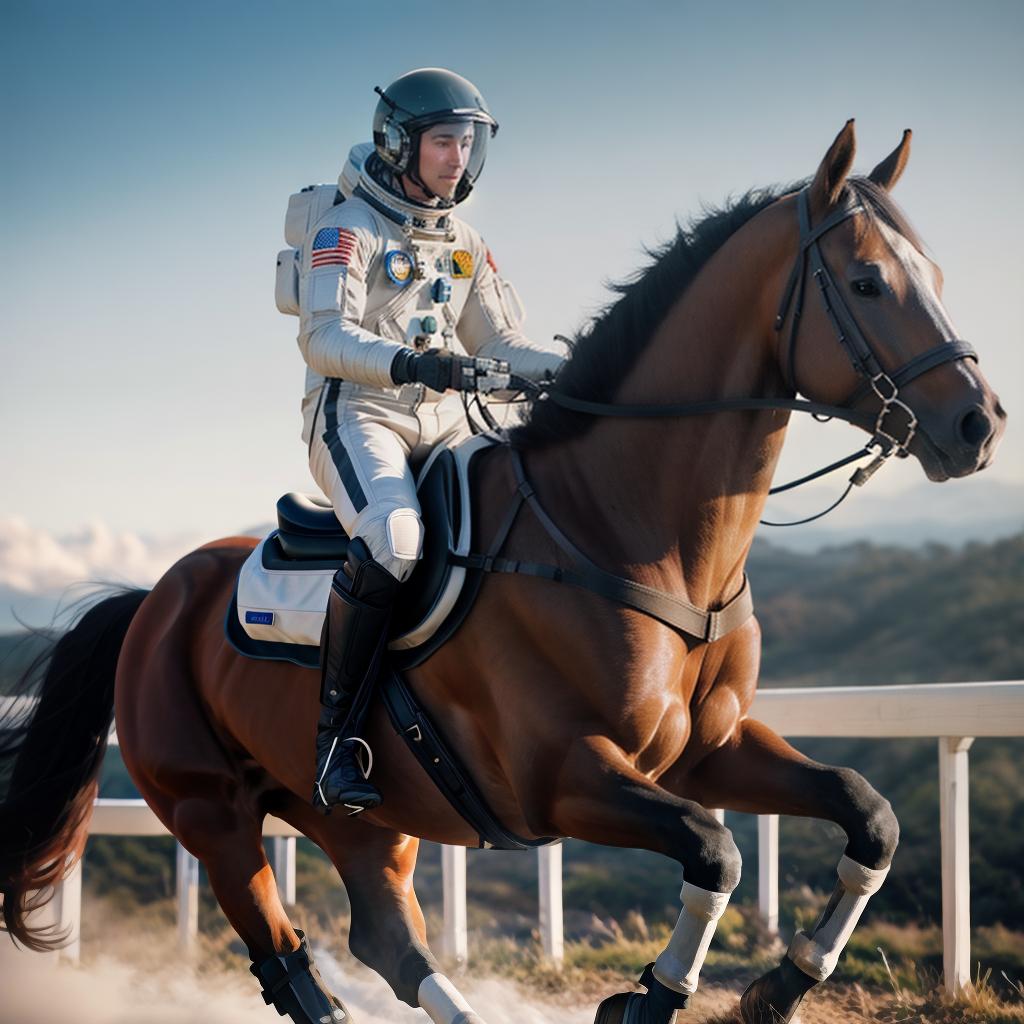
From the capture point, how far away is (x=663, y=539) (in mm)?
3871

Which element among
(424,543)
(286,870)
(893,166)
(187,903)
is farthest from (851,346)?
(187,903)

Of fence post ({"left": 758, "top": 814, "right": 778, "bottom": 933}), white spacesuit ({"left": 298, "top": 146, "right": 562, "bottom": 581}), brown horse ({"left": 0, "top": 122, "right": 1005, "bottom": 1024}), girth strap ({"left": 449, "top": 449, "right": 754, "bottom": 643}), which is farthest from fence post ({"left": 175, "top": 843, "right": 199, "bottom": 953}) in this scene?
girth strap ({"left": 449, "top": 449, "right": 754, "bottom": 643})

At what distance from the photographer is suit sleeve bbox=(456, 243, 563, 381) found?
4977 mm

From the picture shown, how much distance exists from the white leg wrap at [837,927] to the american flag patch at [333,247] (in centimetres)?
261

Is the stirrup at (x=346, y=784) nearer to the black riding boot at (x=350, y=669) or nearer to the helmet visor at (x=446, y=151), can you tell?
the black riding boot at (x=350, y=669)

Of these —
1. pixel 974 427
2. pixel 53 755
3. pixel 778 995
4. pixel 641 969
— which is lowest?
pixel 641 969

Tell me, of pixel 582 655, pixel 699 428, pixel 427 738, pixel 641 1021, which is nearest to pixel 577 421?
pixel 699 428

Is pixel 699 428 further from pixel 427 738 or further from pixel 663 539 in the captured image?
pixel 427 738

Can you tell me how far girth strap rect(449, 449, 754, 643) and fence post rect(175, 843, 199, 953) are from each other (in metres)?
4.03

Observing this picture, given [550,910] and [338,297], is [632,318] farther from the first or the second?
[550,910]

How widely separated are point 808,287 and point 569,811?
1.66 m

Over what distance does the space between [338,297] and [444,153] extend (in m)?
0.65

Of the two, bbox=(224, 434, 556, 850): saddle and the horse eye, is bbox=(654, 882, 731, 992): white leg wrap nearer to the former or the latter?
bbox=(224, 434, 556, 850): saddle

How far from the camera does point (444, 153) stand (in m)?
4.51
